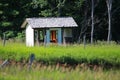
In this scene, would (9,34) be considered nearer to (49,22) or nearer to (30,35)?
(30,35)

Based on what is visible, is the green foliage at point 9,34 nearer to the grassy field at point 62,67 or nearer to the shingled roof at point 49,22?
the shingled roof at point 49,22

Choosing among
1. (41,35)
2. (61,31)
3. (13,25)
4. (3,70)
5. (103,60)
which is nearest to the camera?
(3,70)

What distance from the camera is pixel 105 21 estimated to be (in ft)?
183

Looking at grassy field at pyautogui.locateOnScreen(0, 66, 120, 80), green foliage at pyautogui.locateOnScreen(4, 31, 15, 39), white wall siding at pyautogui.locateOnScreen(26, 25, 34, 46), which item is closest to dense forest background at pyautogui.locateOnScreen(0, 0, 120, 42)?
green foliage at pyautogui.locateOnScreen(4, 31, 15, 39)

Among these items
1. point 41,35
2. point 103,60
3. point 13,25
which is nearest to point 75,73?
point 103,60

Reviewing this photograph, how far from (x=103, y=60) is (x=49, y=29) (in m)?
21.7

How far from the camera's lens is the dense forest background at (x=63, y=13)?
5381 cm

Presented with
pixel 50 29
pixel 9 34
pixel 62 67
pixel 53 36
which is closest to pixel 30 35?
pixel 50 29

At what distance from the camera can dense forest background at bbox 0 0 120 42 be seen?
53812 millimetres

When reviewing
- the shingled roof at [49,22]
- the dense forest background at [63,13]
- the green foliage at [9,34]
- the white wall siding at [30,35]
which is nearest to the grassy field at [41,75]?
the shingled roof at [49,22]

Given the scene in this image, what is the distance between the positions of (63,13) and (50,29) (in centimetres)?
955

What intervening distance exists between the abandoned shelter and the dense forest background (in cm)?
649

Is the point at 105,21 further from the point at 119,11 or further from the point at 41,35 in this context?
the point at 41,35

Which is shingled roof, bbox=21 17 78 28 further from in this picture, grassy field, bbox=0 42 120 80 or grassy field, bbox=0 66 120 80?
grassy field, bbox=0 66 120 80
